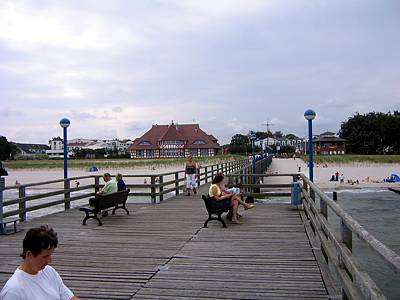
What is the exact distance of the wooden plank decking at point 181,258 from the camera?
15.4ft

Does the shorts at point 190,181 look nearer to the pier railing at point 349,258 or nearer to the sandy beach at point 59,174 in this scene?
the pier railing at point 349,258

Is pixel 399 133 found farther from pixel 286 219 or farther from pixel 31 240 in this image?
pixel 31 240

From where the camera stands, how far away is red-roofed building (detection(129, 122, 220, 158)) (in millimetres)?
94250

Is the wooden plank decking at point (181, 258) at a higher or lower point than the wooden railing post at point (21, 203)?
lower

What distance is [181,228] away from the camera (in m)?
8.40

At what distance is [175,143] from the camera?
95.0 metres

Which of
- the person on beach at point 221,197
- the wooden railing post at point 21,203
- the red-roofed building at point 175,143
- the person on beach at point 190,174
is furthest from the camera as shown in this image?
the red-roofed building at point 175,143

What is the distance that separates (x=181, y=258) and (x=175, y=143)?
292 feet

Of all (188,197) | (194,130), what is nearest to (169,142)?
(194,130)

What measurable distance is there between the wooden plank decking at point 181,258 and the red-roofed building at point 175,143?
84.1 meters

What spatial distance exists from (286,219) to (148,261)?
168 inches

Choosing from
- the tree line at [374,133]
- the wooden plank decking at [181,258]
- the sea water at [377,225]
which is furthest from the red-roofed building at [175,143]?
the wooden plank decking at [181,258]

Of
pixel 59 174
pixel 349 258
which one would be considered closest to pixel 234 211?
pixel 349 258

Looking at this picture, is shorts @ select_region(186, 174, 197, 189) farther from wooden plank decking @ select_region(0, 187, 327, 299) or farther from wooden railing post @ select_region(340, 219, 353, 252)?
wooden railing post @ select_region(340, 219, 353, 252)
